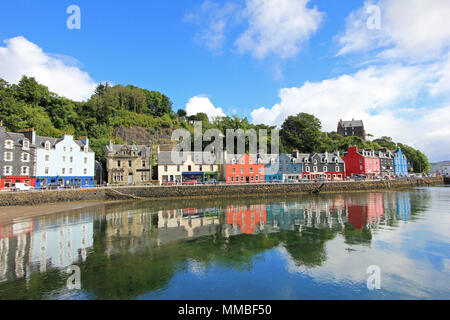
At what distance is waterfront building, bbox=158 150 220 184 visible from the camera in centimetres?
4797

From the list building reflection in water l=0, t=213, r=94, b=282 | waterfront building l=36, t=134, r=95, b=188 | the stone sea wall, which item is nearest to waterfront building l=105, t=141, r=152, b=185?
waterfront building l=36, t=134, r=95, b=188

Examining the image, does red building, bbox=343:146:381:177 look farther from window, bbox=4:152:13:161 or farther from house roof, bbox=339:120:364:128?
window, bbox=4:152:13:161

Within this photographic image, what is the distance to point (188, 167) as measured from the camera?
49375mm

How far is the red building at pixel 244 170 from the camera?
5031cm

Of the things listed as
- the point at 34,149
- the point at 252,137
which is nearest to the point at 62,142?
the point at 34,149

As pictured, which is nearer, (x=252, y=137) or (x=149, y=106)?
(x=252, y=137)

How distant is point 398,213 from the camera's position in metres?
25.1

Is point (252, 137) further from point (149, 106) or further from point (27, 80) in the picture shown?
point (27, 80)

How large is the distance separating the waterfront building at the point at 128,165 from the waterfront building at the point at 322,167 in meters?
34.5

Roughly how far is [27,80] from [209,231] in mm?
64097

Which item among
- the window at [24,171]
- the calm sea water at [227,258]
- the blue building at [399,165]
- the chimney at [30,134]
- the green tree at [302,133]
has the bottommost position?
the calm sea water at [227,258]

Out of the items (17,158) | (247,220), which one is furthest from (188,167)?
(247,220)

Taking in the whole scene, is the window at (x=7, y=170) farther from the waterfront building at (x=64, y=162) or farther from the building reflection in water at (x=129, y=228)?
the building reflection in water at (x=129, y=228)

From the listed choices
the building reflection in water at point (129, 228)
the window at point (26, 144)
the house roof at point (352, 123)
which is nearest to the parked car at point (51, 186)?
the window at point (26, 144)
